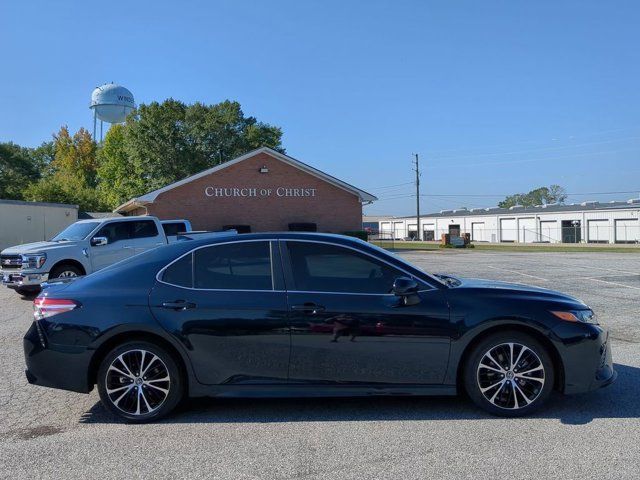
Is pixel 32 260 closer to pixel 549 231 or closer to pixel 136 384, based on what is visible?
pixel 136 384

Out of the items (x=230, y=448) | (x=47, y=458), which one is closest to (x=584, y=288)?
(x=230, y=448)

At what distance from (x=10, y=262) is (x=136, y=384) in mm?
9330

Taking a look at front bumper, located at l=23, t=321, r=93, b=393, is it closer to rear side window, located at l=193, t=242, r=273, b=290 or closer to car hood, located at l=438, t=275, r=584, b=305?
rear side window, located at l=193, t=242, r=273, b=290

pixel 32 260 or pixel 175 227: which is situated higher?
pixel 175 227

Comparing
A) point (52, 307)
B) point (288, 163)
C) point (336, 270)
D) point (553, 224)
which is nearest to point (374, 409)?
point (336, 270)

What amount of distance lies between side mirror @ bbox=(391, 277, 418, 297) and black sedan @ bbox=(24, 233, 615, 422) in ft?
0.03

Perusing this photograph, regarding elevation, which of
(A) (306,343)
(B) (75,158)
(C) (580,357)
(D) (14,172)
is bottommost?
(C) (580,357)

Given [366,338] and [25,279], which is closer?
[366,338]

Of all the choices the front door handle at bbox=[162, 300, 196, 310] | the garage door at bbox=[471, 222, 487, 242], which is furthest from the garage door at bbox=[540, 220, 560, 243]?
the front door handle at bbox=[162, 300, 196, 310]

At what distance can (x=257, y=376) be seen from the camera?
187 inches

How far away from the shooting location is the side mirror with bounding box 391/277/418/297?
474cm

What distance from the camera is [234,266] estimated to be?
16.4ft

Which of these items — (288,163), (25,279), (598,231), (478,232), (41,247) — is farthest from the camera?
(478,232)

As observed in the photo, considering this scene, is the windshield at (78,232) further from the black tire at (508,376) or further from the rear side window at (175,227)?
the black tire at (508,376)
